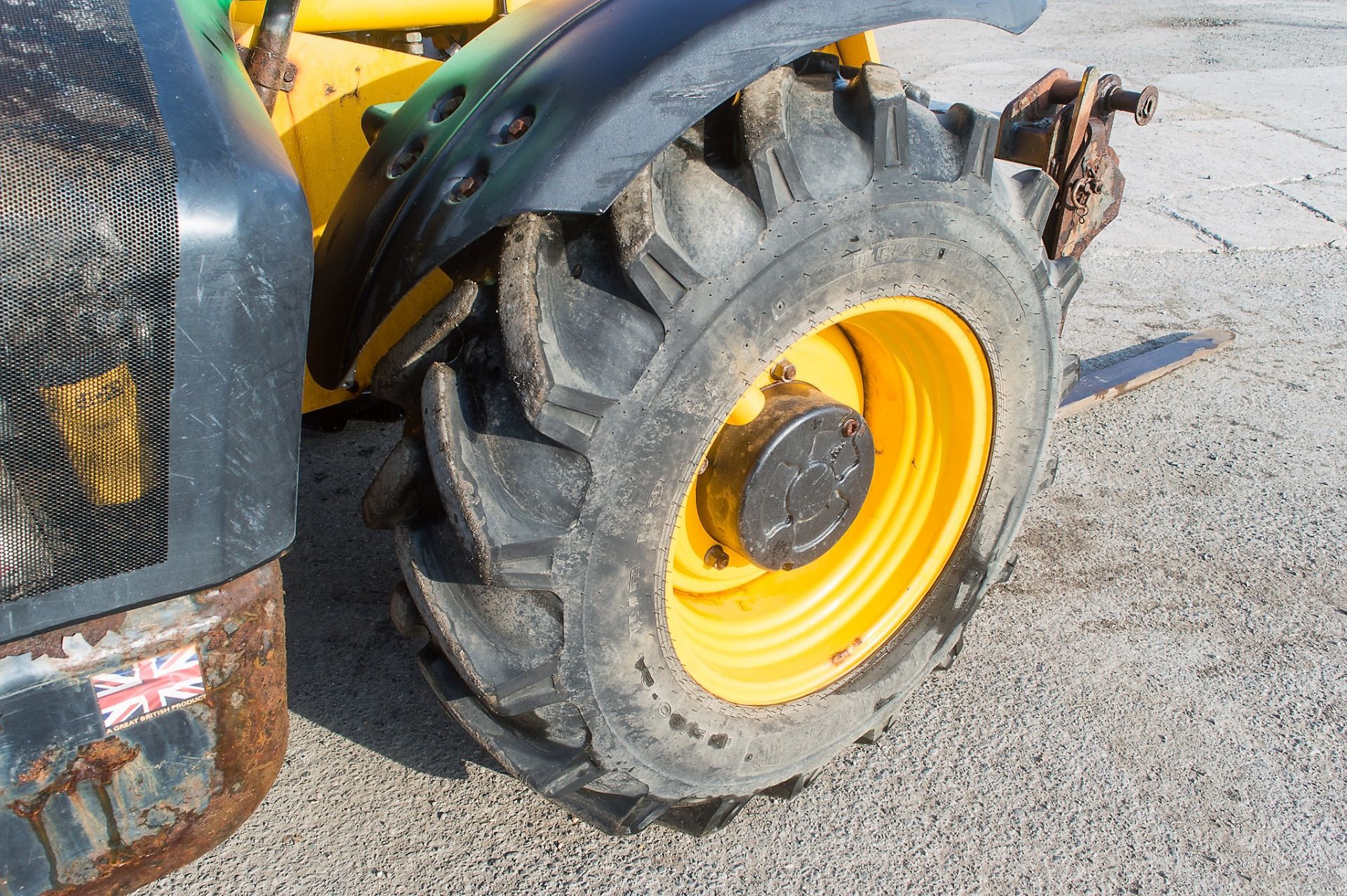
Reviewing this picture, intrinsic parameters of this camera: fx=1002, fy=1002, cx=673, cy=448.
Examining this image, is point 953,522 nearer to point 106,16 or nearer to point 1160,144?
point 106,16

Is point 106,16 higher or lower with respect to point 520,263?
higher

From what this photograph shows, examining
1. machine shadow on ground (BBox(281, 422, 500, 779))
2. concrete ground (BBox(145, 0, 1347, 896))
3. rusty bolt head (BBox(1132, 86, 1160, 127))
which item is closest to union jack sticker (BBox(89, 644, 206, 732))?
concrete ground (BBox(145, 0, 1347, 896))

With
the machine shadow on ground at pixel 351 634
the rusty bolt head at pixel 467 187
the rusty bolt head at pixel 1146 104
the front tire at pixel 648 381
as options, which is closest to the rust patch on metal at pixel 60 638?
the front tire at pixel 648 381

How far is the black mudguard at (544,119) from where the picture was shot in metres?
1.13

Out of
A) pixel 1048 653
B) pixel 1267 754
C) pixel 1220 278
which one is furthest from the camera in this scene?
pixel 1220 278

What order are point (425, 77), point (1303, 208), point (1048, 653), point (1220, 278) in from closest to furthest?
point (425, 77)
point (1048, 653)
point (1220, 278)
point (1303, 208)

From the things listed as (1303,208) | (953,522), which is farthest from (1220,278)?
(953,522)

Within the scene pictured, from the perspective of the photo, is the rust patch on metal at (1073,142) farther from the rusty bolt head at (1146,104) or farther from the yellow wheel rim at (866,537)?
the yellow wheel rim at (866,537)

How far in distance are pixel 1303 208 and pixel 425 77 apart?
4.58 metres

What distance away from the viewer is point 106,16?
3.33 ft

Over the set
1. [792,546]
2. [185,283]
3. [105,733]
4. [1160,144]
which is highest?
[185,283]

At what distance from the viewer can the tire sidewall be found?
4.07ft

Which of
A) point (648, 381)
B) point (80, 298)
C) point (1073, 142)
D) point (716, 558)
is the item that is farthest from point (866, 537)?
point (80, 298)

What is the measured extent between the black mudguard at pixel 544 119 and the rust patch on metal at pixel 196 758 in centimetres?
41
